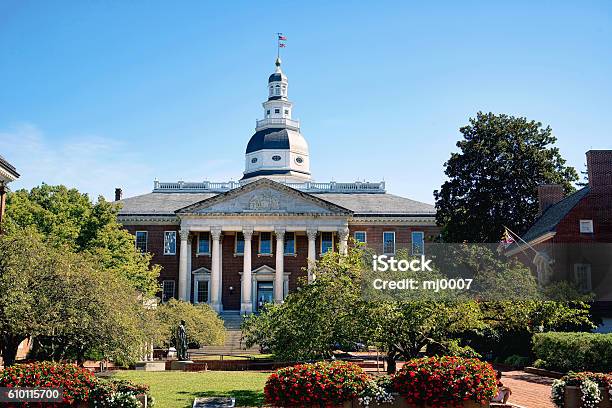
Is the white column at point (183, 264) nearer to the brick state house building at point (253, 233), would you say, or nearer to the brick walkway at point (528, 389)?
the brick state house building at point (253, 233)

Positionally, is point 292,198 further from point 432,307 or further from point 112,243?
point 432,307

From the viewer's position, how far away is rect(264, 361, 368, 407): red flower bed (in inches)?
572

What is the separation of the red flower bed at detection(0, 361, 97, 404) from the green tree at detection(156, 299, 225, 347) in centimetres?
2293

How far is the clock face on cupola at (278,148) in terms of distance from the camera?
8988 centimetres

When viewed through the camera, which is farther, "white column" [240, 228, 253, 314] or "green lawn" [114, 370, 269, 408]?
"white column" [240, 228, 253, 314]

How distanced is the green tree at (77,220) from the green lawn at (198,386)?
689 inches

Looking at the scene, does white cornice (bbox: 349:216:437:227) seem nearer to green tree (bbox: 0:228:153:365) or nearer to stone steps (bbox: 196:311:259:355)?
stone steps (bbox: 196:311:259:355)

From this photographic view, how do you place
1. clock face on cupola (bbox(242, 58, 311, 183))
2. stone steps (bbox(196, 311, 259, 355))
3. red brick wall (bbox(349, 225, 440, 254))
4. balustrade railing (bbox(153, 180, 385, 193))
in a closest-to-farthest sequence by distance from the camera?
stone steps (bbox(196, 311, 259, 355)), red brick wall (bbox(349, 225, 440, 254)), balustrade railing (bbox(153, 180, 385, 193)), clock face on cupola (bbox(242, 58, 311, 183))

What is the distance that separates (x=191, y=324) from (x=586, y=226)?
22532 millimetres

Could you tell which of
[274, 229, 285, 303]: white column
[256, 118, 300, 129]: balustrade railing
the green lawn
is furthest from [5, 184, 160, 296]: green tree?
[256, 118, 300, 129]: balustrade railing

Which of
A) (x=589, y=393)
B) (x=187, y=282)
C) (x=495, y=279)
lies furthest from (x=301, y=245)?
(x=589, y=393)

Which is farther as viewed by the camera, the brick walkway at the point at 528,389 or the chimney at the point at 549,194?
the chimney at the point at 549,194

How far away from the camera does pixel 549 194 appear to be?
152 ft

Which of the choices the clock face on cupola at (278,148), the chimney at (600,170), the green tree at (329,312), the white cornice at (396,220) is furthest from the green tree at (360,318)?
the clock face on cupola at (278,148)
